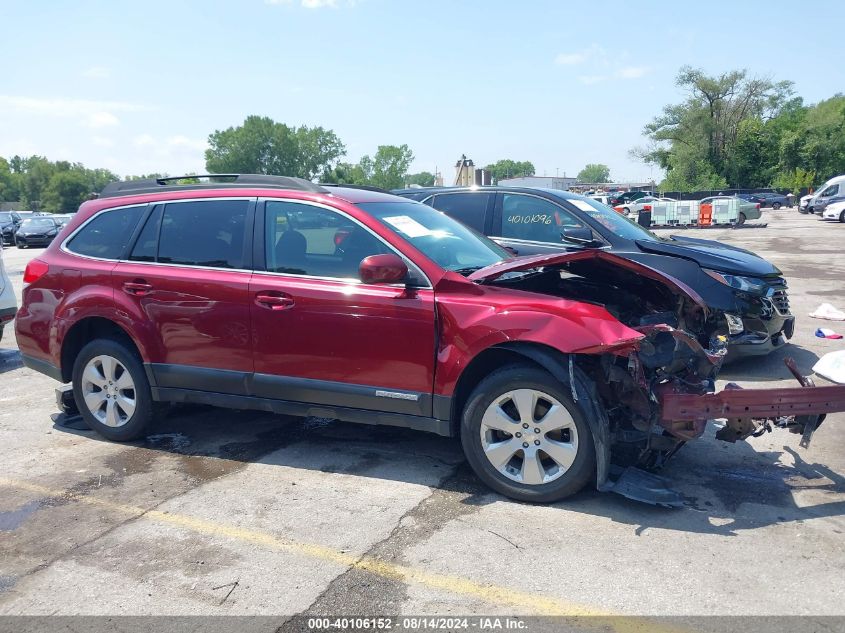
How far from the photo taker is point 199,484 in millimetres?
4449

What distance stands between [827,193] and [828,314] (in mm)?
34885

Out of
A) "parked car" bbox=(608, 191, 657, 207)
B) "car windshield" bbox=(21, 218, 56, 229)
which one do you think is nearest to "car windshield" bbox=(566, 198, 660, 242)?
"car windshield" bbox=(21, 218, 56, 229)

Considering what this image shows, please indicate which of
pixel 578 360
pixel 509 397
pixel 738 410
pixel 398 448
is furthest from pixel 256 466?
pixel 738 410

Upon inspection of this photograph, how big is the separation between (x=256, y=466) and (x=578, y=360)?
2302 mm

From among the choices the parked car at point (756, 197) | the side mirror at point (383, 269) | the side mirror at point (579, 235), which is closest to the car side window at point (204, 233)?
the side mirror at point (383, 269)

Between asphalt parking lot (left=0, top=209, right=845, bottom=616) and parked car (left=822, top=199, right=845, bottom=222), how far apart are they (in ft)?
112

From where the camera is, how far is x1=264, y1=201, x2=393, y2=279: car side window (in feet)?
14.8

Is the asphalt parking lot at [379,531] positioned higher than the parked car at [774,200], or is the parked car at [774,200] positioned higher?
the parked car at [774,200]

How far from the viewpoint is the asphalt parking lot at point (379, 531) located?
10.2ft

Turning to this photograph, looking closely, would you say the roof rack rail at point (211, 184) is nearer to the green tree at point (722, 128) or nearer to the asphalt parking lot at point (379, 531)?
the asphalt parking lot at point (379, 531)

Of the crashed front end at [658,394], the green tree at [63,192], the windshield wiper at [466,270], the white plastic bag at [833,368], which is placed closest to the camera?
the crashed front end at [658,394]

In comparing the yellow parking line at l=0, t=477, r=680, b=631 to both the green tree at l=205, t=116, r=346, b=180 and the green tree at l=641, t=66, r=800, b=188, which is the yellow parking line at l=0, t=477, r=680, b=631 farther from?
the green tree at l=205, t=116, r=346, b=180

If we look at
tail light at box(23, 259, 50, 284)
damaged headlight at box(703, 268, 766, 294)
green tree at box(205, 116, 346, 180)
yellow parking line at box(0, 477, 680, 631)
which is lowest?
yellow parking line at box(0, 477, 680, 631)

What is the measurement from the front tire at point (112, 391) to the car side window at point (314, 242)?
1.41m
